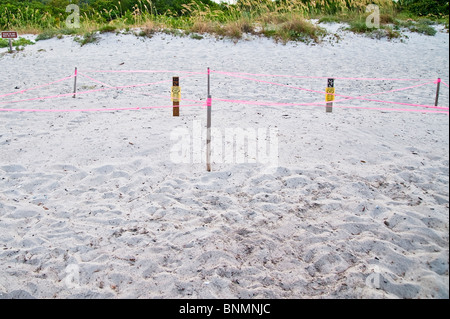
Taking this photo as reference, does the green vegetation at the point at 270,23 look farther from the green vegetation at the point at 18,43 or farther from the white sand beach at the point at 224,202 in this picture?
the white sand beach at the point at 224,202

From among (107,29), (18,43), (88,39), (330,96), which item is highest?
(107,29)

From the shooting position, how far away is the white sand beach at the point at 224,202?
106 inches

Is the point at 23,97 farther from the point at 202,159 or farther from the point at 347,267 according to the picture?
the point at 347,267

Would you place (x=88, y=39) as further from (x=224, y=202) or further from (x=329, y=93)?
(x=224, y=202)

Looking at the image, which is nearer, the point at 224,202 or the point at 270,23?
the point at 224,202

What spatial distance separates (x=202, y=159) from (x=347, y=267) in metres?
2.41

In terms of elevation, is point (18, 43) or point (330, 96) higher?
point (18, 43)

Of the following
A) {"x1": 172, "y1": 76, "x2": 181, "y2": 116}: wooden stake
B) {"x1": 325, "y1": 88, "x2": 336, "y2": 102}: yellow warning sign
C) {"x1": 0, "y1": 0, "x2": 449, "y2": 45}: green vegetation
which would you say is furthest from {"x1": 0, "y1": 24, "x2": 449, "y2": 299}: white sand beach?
{"x1": 0, "y1": 0, "x2": 449, "y2": 45}: green vegetation

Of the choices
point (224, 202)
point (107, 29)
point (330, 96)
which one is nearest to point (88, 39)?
point (107, 29)

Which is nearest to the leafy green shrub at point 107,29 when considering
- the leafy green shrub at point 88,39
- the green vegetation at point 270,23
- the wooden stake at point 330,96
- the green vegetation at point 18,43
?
the green vegetation at point 270,23

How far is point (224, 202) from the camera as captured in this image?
3779 mm

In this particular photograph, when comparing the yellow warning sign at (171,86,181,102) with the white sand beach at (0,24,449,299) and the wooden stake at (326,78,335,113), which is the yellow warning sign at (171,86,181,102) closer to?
the white sand beach at (0,24,449,299)

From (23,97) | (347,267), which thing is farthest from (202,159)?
(23,97)

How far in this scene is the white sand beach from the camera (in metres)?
2.69
